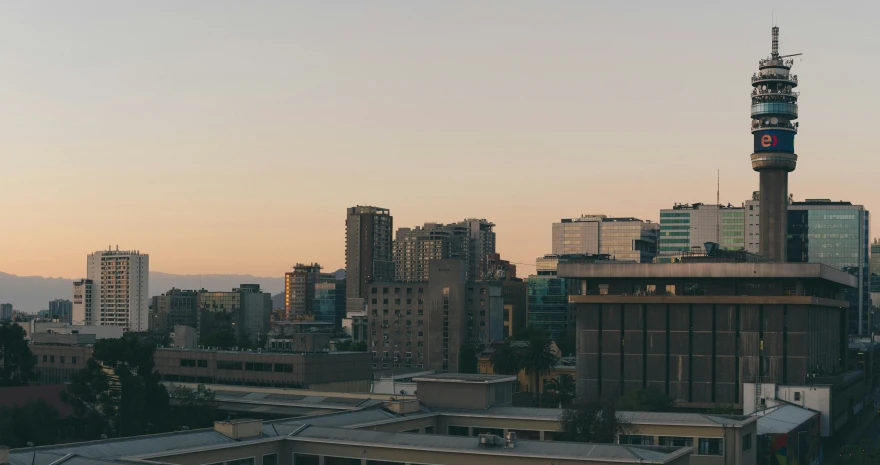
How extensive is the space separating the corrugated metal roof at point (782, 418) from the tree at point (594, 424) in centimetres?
2099

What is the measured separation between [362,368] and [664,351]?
46694 mm

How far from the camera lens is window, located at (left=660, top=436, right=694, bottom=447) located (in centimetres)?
9369

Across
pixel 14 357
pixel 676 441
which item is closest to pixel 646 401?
pixel 676 441

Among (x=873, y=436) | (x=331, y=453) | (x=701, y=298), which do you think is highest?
(x=701, y=298)

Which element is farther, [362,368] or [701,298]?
[362,368]

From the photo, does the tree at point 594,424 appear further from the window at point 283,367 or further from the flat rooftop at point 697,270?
the window at point 283,367

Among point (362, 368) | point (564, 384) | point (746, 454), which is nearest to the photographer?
point (746, 454)

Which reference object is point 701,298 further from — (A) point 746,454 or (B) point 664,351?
(A) point 746,454

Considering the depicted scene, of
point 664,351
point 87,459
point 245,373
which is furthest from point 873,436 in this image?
point 87,459

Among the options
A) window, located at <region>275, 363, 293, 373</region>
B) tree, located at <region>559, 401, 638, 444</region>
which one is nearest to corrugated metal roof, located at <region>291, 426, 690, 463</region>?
tree, located at <region>559, 401, 638, 444</region>

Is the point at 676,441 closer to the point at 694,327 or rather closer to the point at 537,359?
the point at 694,327

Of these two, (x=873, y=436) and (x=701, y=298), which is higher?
(x=701, y=298)

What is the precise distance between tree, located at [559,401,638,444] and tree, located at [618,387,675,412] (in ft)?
146

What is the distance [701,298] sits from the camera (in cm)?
15650
